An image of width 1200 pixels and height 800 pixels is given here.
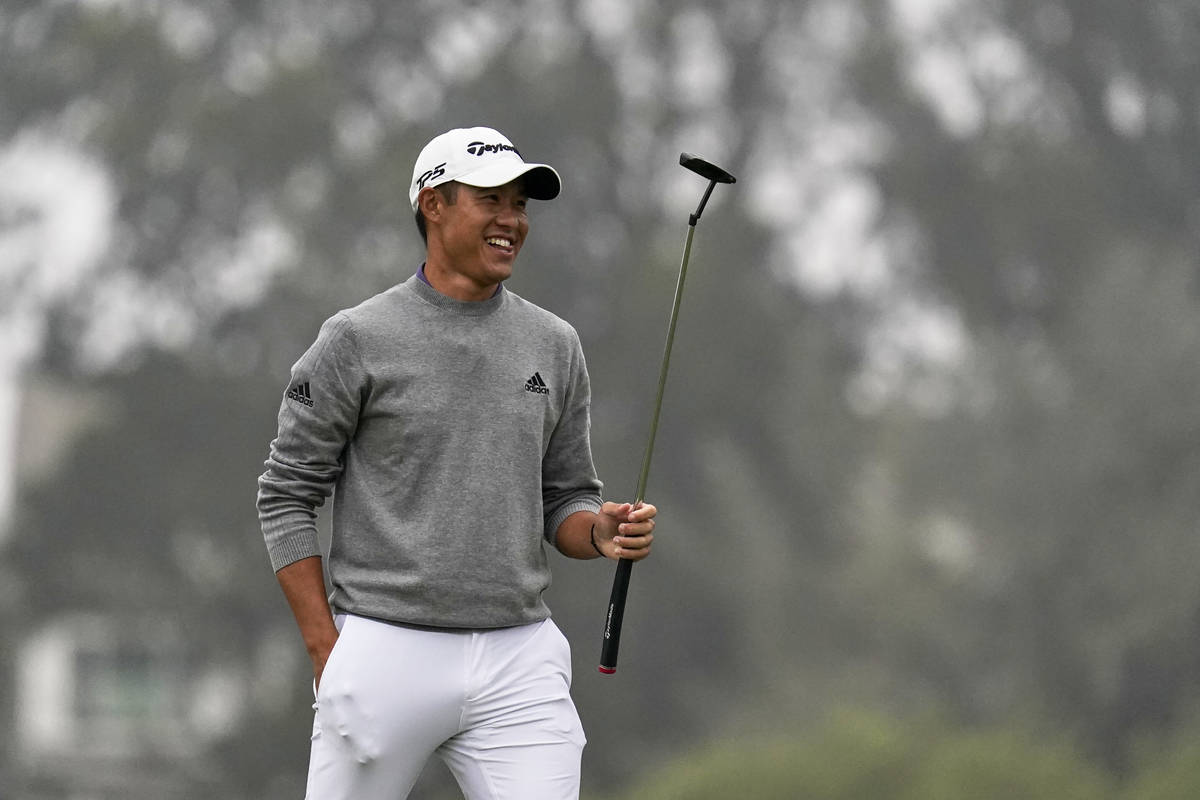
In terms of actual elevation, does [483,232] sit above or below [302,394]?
above

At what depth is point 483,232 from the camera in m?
3.51

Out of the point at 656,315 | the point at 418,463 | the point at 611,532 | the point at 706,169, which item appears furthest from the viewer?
the point at 656,315

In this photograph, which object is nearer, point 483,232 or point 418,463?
point 418,463

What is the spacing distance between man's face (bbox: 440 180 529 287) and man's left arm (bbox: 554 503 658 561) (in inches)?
18.9

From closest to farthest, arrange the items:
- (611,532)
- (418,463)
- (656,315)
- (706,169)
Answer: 1. (418,463)
2. (611,532)
3. (706,169)
4. (656,315)

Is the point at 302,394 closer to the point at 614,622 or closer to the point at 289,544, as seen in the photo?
the point at 289,544

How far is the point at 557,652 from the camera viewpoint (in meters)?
3.55

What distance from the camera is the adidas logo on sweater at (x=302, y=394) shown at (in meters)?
→ 3.39

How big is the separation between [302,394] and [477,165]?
1.73 ft

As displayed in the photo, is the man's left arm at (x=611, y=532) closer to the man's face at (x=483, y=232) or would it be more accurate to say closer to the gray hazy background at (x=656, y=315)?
the man's face at (x=483, y=232)

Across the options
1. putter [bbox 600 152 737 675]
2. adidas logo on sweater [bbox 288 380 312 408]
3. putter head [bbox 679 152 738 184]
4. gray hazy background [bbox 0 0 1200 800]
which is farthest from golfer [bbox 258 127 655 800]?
gray hazy background [bbox 0 0 1200 800]

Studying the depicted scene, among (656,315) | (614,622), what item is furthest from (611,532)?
(656,315)

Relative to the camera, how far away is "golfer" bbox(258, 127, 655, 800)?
3385mm

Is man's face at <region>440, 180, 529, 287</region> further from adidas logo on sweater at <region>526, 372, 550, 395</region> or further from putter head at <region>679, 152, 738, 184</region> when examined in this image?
putter head at <region>679, 152, 738, 184</region>
